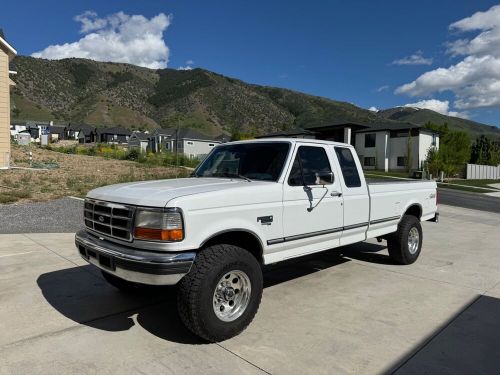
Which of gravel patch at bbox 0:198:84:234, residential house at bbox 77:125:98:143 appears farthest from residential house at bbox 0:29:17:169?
residential house at bbox 77:125:98:143

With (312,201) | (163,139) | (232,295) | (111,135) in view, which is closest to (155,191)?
(232,295)

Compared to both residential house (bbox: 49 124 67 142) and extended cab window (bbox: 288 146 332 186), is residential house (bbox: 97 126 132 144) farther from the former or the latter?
extended cab window (bbox: 288 146 332 186)

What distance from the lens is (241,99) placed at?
517 feet

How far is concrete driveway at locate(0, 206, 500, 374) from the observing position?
3459 mm

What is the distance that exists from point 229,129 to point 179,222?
450ft

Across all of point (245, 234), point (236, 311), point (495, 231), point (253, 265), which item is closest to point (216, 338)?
point (236, 311)

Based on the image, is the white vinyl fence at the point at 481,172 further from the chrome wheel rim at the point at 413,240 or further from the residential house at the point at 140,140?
the residential house at the point at 140,140

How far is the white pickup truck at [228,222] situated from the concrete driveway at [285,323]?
374mm

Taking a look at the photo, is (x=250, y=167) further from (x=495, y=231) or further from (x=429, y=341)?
(x=495, y=231)

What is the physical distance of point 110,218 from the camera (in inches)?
158

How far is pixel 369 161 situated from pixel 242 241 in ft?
173

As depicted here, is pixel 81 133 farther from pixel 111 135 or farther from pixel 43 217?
pixel 43 217

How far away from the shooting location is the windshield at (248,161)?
4.74m

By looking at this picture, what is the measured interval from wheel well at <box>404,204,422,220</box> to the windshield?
328 centimetres
